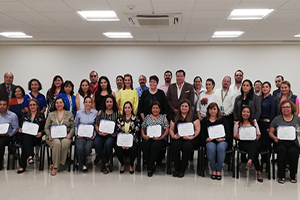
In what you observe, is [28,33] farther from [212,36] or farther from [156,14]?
[212,36]

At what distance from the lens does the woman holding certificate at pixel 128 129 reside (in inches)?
174

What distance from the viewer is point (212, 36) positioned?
25.0 feet

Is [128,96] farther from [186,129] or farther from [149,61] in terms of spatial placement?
[149,61]

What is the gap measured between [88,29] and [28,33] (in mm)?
1988

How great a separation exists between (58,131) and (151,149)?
1.68 metres

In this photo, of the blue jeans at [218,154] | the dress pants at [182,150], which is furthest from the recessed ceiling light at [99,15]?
the blue jeans at [218,154]

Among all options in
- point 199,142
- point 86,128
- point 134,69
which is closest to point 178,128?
point 199,142

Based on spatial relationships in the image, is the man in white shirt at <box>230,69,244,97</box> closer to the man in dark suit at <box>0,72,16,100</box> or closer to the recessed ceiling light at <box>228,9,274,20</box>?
the recessed ceiling light at <box>228,9,274,20</box>

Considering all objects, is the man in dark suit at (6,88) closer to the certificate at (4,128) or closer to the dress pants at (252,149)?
the certificate at (4,128)

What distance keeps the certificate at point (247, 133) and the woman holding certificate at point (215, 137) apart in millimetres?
203

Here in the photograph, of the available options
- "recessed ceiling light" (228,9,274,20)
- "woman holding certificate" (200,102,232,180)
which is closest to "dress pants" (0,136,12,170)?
"woman holding certificate" (200,102,232,180)

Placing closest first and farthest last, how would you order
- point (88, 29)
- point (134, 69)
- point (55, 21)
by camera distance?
point (55, 21) < point (88, 29) < point (134, 69)

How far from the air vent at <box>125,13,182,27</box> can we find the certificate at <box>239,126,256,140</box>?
8.67 ft

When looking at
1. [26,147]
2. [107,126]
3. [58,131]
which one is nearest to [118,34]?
[107,126]
